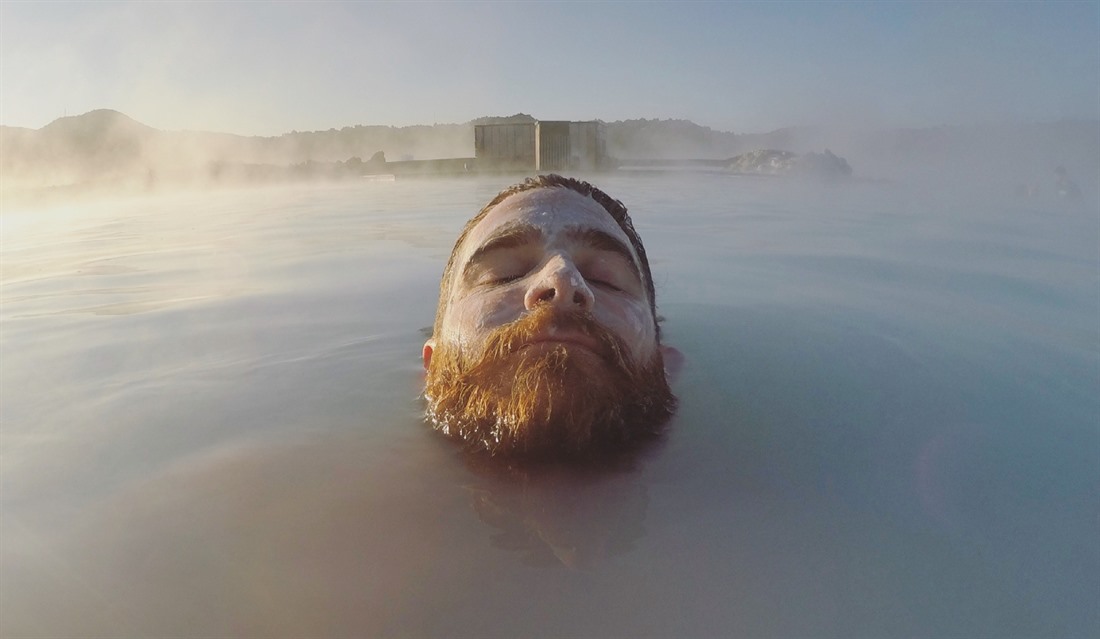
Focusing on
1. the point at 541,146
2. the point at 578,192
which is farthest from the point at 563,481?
the point at 541,146

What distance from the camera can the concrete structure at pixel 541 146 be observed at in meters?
24.8

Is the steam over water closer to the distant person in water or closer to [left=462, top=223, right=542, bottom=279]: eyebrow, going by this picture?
the distant person in water

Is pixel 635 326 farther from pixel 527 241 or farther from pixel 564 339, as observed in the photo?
pixel 527 241

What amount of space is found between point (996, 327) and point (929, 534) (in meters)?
3.39

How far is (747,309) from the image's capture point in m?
5.74

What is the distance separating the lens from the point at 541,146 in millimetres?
24750

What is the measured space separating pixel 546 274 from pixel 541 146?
22545 mm

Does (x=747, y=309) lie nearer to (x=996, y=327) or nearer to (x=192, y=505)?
(x=996, y=327)

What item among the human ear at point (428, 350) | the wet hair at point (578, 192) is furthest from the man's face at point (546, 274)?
the human ear at point (428, 350)

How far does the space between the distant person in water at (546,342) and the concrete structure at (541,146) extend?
21529mm

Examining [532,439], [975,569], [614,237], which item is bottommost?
[975,569]

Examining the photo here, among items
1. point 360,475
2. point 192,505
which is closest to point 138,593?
point 192,505

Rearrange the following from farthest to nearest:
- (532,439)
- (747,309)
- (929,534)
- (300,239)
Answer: (300,239) < (747,309) < (532,439) < (929,534)

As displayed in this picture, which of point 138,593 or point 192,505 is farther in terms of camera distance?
point 192,505
